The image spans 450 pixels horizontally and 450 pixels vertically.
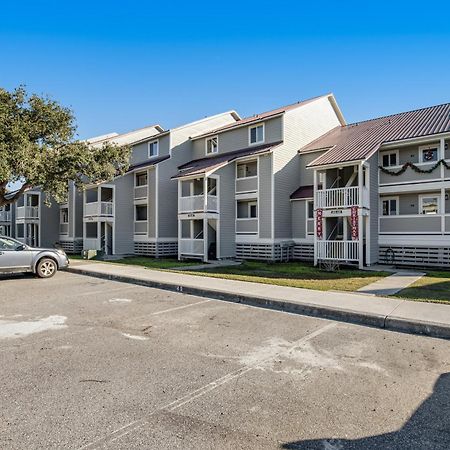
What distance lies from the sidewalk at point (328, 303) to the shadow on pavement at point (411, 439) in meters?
3.41

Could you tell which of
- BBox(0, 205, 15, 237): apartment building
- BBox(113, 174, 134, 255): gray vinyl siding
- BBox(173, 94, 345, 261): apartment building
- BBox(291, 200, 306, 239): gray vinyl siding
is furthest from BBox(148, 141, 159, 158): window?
BBox(0, 205, 15, 237): apartment building

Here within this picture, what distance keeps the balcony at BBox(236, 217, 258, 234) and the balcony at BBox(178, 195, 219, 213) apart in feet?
5.52

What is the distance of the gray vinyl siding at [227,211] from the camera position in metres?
21.7

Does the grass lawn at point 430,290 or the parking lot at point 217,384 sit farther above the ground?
the grass lawn at point 430,290

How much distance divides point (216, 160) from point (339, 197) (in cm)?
894

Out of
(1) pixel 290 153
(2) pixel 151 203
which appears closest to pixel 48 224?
(2) pixel 151 203

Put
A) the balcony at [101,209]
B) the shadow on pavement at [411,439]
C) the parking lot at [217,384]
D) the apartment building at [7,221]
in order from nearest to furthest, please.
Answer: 1. the shadow on pavement at [411,439]
2. the parking lot at [217,384]
3. the balcony at [101,209]
4. the apartment building at [7,221]

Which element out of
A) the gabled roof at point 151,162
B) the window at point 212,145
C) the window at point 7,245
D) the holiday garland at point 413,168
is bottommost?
the window at point 7,245

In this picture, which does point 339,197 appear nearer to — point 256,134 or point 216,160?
point 256,134

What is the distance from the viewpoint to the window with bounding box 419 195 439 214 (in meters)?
18.0

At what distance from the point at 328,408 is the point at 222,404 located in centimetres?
113

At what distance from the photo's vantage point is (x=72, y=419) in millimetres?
3629

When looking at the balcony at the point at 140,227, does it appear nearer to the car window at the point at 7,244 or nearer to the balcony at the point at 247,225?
the balcony at the point at 247,225

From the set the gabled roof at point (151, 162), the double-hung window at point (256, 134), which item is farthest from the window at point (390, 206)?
the gabled roof at point (151, 162)
